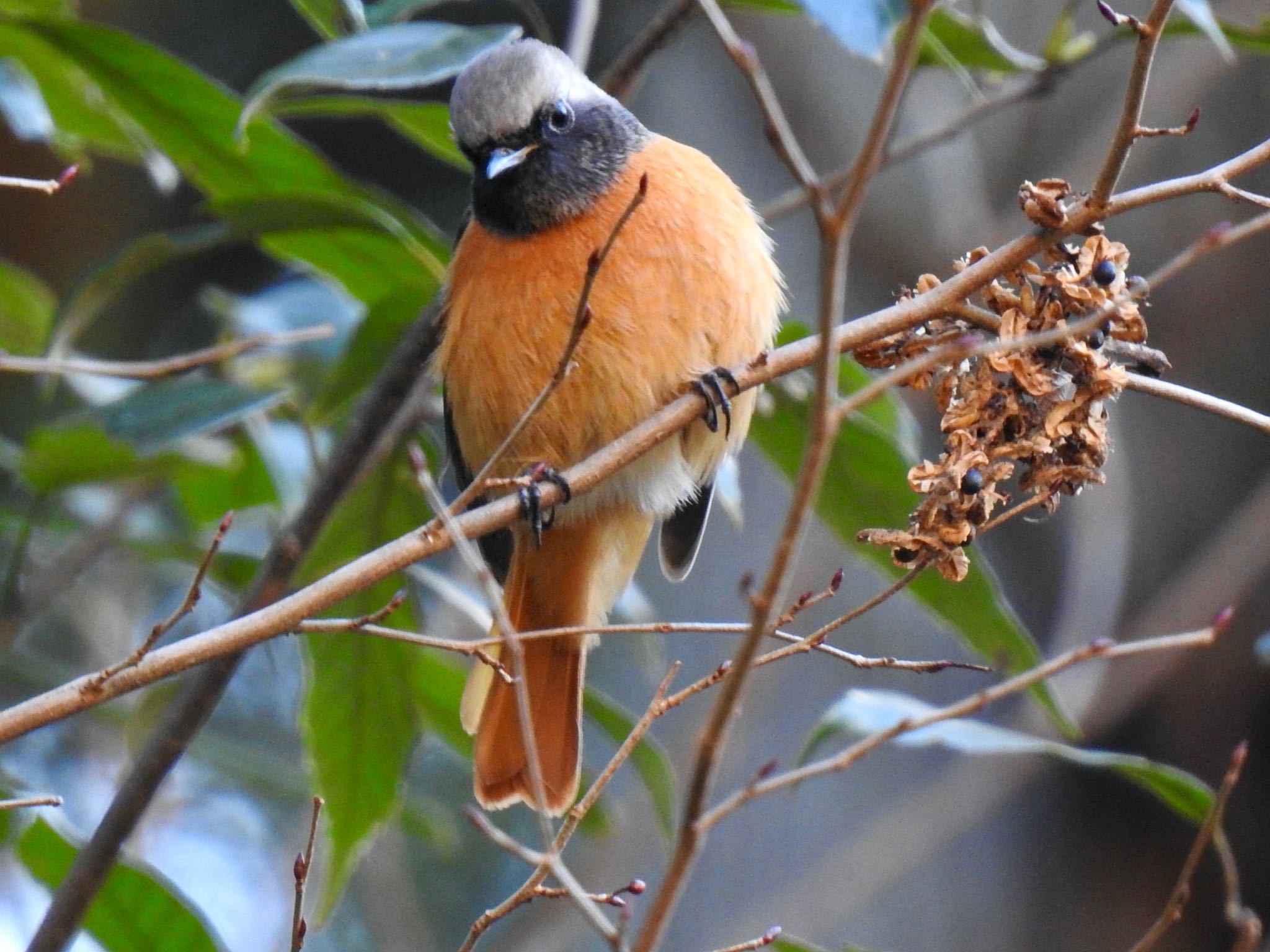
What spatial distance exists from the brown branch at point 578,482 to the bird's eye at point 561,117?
120 cm

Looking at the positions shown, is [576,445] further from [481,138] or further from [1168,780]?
[1168,780]

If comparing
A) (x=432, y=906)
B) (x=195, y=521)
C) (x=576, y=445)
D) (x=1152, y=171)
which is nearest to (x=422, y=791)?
(x=432, y=906)

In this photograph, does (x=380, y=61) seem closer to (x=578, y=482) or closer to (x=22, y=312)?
(x=578, y=482)

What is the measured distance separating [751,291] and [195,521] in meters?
1.94

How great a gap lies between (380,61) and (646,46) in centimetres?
68

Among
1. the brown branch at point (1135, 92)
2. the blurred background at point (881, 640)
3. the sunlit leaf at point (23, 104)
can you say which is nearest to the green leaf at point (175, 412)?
the sunlit leaf at point (23, 104)

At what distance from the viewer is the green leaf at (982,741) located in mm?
2764

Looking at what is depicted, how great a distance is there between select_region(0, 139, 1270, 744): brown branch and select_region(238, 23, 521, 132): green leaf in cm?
85

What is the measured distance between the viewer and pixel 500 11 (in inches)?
329

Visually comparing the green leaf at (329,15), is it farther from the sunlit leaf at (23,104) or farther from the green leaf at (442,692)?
the green leaf at (442,692)

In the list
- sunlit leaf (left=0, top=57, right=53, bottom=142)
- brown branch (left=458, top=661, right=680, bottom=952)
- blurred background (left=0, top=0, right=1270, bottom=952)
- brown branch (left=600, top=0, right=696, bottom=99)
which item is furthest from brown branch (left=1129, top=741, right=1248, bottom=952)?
sunlit leaf (left=0, top=57, right=53, bottom=142)

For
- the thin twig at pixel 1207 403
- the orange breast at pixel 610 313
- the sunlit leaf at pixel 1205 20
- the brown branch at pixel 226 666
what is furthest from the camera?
the orange breast at pixel 610 313

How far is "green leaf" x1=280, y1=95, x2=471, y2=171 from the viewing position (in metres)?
3.21

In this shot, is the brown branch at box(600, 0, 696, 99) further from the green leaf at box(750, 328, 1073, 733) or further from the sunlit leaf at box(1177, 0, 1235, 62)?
the sunlit leaf at box(1177, 0, 1235, 62)
